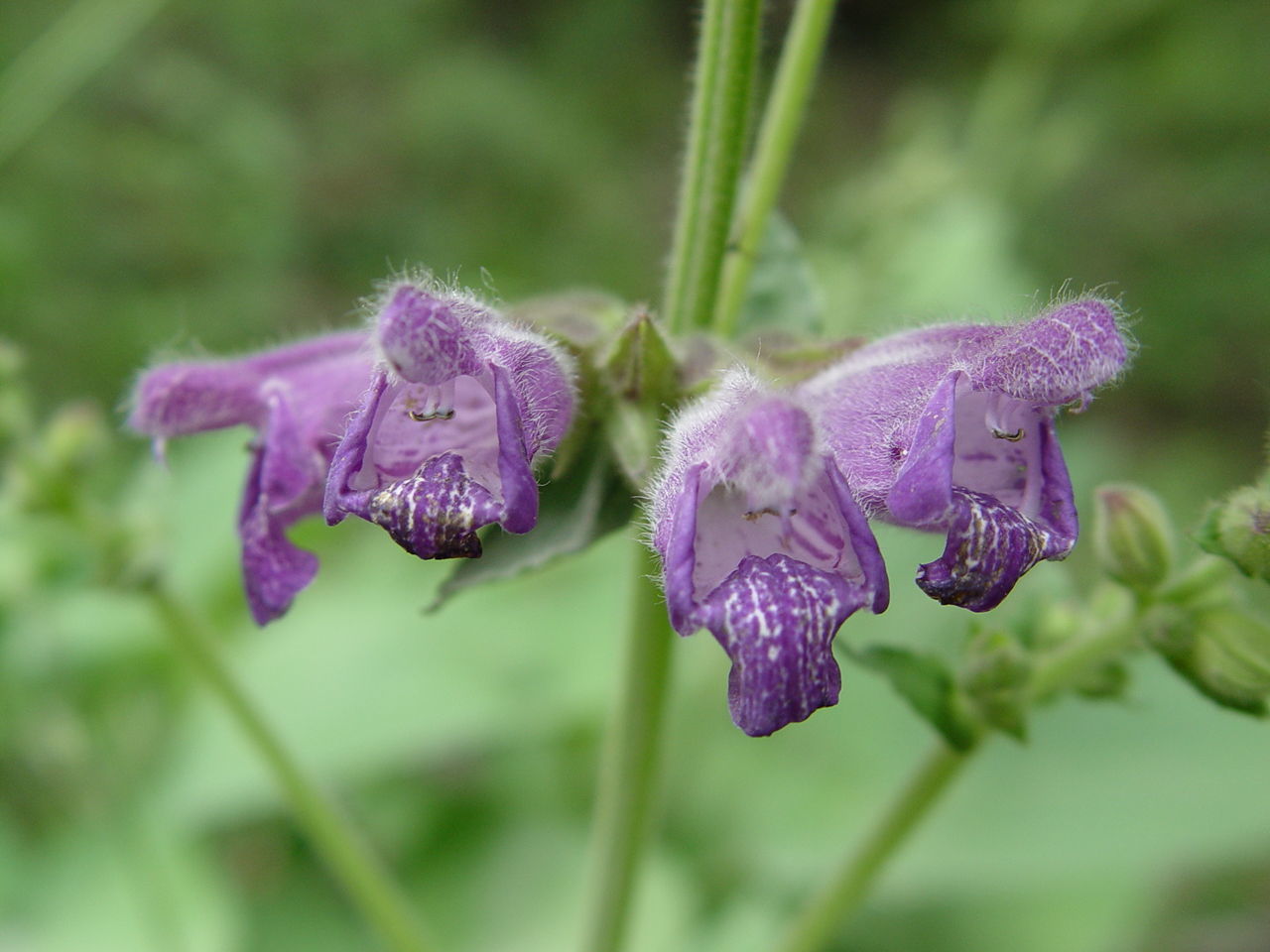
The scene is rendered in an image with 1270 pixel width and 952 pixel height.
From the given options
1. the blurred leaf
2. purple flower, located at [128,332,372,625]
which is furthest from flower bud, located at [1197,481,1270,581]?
the blurred leaf

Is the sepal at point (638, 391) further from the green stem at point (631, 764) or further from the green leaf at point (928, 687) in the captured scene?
the green leaf at point (928, 687)

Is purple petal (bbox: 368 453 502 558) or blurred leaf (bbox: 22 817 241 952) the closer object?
purple petal (bbox: 368 453 502 558)

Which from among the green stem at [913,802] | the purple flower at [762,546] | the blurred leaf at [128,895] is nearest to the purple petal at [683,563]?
the purple flower at [762,546]

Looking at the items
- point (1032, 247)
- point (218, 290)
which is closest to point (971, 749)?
point (218, 290)

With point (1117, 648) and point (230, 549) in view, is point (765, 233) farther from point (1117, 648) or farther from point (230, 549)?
point (230, 549)

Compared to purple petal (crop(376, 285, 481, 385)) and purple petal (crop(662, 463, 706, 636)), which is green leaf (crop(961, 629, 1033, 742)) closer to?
purple petal (crop(662, 463, 706, 636))

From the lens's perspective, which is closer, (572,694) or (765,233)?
(765,233)

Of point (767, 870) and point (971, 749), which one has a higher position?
point (971, 749)

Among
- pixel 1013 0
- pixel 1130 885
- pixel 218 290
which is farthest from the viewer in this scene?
pixel 1013 0
